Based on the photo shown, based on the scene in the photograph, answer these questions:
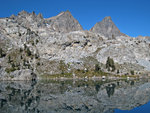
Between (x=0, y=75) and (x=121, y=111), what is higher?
(x=0, y=75)

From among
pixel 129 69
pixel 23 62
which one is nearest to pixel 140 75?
pixel 129 69

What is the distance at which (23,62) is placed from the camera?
608 ft

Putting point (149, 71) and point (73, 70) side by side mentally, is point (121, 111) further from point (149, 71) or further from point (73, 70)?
point (149, 71)

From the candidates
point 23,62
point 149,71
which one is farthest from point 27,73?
point 149,71

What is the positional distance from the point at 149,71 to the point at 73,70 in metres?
81.4

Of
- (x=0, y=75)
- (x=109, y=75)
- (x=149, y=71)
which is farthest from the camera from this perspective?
(x=149, y=71)

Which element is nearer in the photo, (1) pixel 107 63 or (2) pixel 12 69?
(2) pixel 12 69

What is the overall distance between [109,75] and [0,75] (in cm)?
10053

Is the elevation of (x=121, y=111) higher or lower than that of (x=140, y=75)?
lower

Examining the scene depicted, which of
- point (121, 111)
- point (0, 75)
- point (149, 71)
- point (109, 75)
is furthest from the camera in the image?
point (149, 71)

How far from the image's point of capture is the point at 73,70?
18475 cm

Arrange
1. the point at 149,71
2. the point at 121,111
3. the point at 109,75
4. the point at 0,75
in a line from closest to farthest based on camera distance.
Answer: the point at 121,111
the point at 0,75
the point at 109,75
the point at 149,71

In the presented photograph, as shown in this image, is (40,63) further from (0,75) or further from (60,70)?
(0,75)

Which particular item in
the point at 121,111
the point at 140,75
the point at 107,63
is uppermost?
the point at 107,63
